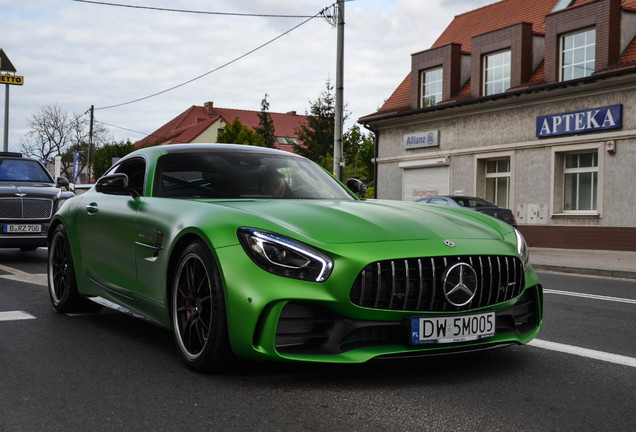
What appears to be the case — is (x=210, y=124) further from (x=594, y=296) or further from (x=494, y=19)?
(x=594, y=296)

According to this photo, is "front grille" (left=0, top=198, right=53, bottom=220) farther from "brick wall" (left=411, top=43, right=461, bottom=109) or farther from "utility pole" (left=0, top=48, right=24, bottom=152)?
"utility pole" (left=0, top=48, right=24, bottom=152)

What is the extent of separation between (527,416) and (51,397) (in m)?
2.22

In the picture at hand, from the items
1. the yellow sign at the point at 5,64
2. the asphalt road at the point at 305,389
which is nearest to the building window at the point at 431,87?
the yellow sign at the point at 5,64

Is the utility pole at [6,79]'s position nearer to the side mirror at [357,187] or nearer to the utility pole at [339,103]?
the utility pole at [339,103]

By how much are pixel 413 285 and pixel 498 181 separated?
2008 centimetres

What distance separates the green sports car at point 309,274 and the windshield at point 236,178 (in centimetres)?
1

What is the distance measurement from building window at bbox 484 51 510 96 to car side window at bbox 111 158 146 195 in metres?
18.5

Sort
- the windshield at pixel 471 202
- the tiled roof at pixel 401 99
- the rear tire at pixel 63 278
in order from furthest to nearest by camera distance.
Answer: the tiled roof at pixel 401 99 < the windshield at pixel 471 202 < the rear tire at pixel 63 278

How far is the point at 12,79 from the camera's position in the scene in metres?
31.3

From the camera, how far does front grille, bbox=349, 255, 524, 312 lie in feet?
12.3

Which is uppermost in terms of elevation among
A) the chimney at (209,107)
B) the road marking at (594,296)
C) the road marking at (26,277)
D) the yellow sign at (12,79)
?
the chimney at (209,107)

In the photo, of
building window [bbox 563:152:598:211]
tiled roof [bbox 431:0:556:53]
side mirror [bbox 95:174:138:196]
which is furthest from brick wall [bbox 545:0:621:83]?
side mirror [bbox 95:174:138:196]

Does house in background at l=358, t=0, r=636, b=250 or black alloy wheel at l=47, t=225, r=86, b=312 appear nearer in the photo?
black alloy wheel at l=47, t=225, r=86, b=312

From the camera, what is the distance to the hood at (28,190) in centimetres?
1204
